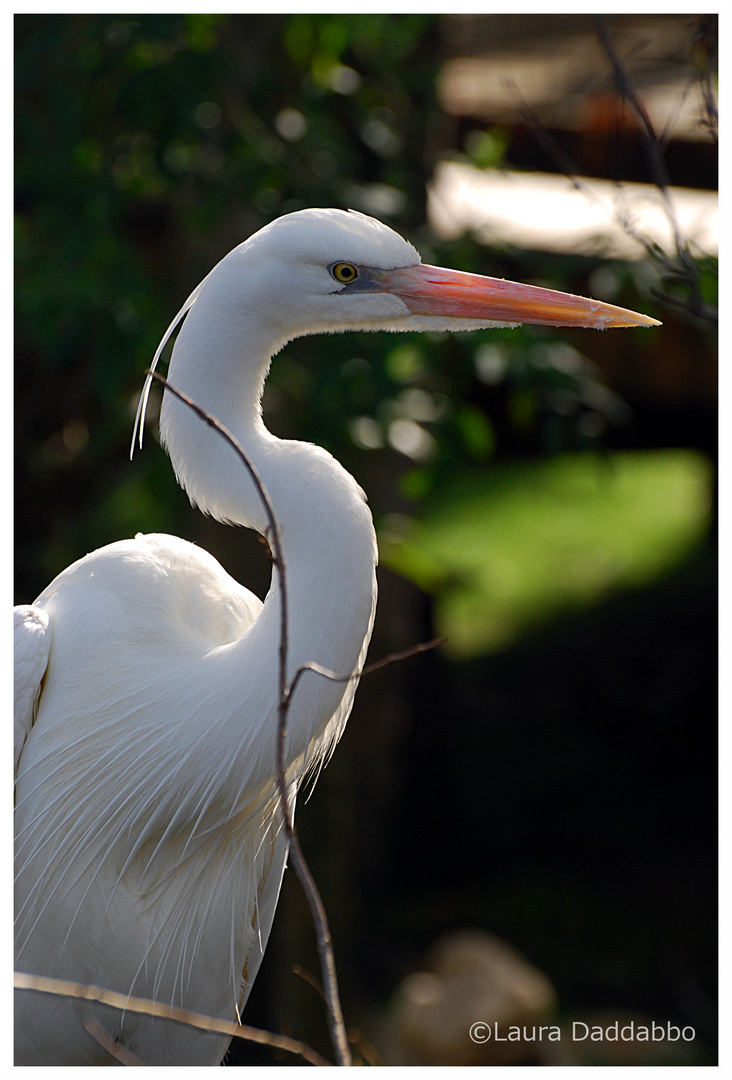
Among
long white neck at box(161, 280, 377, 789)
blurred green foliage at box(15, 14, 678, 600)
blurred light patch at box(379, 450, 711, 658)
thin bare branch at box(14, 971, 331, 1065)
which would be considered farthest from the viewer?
blurred light patch at box(379, 450, 711, 658)

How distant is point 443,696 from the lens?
15.1 feet

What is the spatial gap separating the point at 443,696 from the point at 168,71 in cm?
321

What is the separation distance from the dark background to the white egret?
333 mm

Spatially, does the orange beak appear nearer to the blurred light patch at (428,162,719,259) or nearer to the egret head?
the egret head

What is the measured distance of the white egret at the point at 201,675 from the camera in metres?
1.08

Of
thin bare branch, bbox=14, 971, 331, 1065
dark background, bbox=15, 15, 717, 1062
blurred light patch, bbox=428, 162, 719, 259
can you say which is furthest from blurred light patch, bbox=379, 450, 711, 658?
thin bare branch, bbox=14, 971, 331, 1065

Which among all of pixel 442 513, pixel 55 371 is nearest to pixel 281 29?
pixel 55 371

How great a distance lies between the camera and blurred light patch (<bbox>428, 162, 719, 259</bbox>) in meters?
2.21

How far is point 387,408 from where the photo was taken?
6.30 ft

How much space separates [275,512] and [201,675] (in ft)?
0.71

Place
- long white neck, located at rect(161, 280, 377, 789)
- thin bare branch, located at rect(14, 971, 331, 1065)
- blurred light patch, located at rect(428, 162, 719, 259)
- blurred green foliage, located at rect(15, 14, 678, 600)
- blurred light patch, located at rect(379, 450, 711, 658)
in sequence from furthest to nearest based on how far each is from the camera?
blurred light patch, located at rect(379, 450, 711, 658)
blurred light patch, located at rect(428, 162, 719, 259)
blurred green foliage, located at rect(15, 14, 678, 600)
long white neck, located at rect(161, 280, 377, 789)
thin bare branch, located at rect(14, 971, 331, 1065)

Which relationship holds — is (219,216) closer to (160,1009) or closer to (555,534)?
(160,1009)

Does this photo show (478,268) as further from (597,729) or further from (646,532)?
(646,532)

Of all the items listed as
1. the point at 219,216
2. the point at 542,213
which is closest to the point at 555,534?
the point at 542,213
